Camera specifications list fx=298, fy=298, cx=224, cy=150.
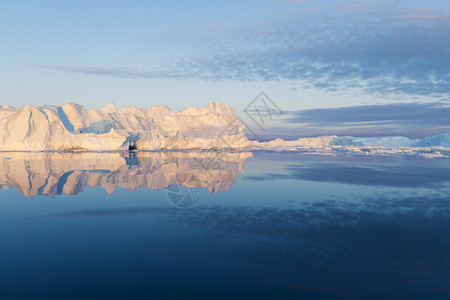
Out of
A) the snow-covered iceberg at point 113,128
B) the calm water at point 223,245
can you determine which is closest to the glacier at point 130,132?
the snow-covered iceberg at point 113,128

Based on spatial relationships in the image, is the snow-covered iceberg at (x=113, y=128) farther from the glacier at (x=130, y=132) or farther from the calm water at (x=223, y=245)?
the calm water at (x=223, y=245)

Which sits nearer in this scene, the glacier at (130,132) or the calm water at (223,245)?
the calm water at (223,245)

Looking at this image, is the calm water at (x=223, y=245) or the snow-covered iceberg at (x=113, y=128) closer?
the calm water at (x=223, y=245)

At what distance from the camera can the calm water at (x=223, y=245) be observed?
354 cm

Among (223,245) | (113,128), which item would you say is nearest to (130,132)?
(113,128)

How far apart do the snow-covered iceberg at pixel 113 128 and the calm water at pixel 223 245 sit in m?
30.7

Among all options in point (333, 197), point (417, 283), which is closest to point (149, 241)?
point (417, 283)

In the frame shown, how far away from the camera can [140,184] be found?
10.7m

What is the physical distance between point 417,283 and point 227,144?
Result: 49118mm

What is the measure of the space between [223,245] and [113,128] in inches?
1712

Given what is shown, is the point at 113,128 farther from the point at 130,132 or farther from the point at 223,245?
the point at 223,245

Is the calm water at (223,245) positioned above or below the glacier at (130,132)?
below

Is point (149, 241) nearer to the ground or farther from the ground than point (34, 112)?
nearer to the ground

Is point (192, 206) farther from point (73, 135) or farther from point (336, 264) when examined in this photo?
point (73, 135)
